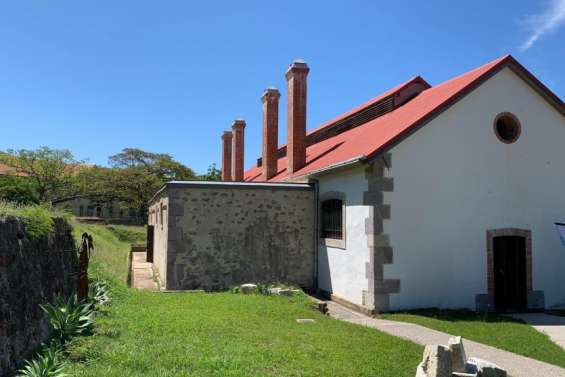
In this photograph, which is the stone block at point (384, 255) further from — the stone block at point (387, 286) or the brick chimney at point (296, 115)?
the brick chimney at point (296, 115)

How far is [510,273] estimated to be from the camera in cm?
1265

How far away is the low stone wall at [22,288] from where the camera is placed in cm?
551

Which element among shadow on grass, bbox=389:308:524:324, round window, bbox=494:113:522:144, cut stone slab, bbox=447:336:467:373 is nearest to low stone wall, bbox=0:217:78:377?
cut stone slab, bbox=447:336:467:373

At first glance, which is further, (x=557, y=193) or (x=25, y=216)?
(x=557, y=193)

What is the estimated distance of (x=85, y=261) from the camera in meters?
8.78

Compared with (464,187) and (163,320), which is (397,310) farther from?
(163,320)

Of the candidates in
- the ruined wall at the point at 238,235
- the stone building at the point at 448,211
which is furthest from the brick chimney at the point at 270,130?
the stone building at the point at 448,211

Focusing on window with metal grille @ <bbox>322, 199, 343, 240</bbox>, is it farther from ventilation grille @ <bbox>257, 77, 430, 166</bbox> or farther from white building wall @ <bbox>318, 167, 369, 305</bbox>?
ventilation grille @ <bbox>257, 77, 430, 166</bbox>

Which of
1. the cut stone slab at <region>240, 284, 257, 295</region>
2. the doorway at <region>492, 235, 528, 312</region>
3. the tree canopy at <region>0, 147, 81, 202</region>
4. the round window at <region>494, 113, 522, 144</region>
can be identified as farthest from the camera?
the tree canopy at <region>0, 147, 81, 202</region>

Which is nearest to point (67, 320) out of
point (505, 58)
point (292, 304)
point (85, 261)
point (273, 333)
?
point (85, 261)

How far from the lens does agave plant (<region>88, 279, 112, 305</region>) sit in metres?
10.0

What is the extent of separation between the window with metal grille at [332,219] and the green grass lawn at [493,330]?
312 centimetres

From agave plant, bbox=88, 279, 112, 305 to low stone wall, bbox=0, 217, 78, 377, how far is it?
183 centimetres

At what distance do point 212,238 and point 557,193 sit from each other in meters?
9.33
